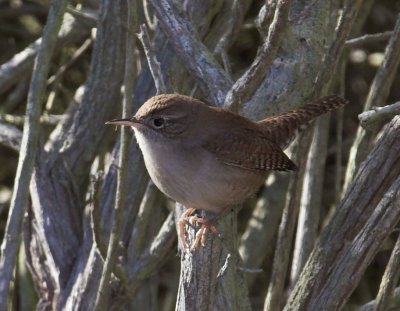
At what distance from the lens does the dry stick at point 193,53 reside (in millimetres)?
3680

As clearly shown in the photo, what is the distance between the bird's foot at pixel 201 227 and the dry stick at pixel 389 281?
23.9 inches

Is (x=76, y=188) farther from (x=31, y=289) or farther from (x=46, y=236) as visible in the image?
(x=31, y=289)

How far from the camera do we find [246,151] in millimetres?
3760

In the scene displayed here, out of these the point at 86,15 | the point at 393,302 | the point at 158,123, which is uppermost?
the point at 86,15

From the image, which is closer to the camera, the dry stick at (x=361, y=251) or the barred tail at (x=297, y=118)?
the dry stick at (x=361, y=251)

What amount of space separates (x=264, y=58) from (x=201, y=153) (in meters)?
0.51

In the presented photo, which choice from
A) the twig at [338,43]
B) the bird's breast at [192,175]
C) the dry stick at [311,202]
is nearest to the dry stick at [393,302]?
the bird's breast at [192,175]

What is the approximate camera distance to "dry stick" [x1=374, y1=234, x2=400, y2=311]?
3.17 metres

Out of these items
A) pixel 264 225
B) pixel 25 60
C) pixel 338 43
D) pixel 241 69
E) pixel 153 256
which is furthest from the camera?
pixel 241 69

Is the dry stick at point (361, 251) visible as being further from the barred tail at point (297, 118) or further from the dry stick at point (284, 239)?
the barred tail at point (297, 118)

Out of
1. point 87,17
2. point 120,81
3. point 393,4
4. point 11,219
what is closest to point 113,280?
point 11,219

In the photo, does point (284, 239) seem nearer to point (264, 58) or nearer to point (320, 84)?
point (320, 84)

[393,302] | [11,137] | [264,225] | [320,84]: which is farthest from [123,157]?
[264,225]

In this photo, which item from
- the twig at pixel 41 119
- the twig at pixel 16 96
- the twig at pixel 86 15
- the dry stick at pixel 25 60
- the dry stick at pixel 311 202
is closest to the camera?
the dry stick at pixel 311 202
